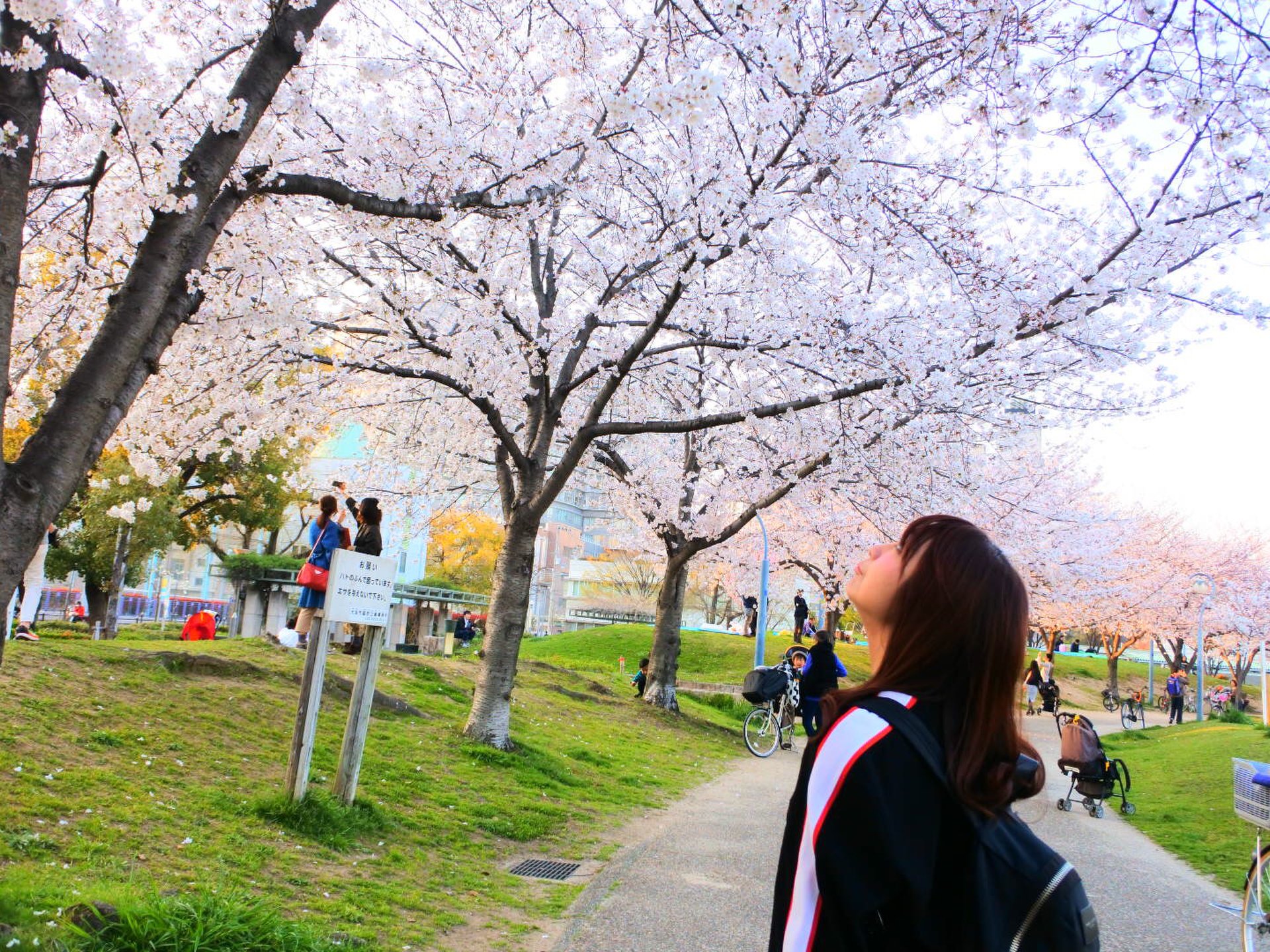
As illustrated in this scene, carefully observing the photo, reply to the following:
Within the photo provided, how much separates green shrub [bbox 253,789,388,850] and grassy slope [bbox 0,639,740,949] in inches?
3.5

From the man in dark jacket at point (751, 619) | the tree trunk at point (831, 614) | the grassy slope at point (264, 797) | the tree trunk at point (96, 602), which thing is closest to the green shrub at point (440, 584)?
the man in dark jacket at point (751, 619)

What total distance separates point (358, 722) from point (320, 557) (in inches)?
84.9

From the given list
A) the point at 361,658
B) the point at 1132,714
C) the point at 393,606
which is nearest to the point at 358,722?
the point at 361,658

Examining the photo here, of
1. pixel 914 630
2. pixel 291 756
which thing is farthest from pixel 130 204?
pixel 914 630

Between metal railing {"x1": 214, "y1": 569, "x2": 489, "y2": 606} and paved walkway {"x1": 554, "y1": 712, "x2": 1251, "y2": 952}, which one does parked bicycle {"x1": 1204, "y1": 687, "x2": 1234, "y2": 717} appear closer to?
metal railing {"x1": 214, "y1": 569, "x2": 489, "y2": 606}

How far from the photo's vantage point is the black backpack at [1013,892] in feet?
4.71

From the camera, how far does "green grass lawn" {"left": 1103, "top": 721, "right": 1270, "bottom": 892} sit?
9180 millimetres

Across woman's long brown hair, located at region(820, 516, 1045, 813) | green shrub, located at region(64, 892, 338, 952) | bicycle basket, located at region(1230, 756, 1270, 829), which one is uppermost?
woman's long brown hair, located at region(820, 516, 1045, 813)

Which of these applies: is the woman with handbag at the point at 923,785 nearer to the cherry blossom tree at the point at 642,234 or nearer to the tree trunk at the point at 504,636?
the cherry blossom tree at the point at 642,234

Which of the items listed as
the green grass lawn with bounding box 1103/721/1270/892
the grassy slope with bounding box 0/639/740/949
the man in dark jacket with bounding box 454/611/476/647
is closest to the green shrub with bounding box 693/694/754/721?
the green grass lawn with bounding box 1103/721/1270/892

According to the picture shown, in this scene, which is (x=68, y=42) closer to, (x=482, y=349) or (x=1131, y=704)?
(x=482, y=349)

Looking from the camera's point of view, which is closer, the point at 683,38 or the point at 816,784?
the point at 816,784

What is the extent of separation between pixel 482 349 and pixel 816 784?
9.85m

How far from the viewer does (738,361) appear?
481 inches
